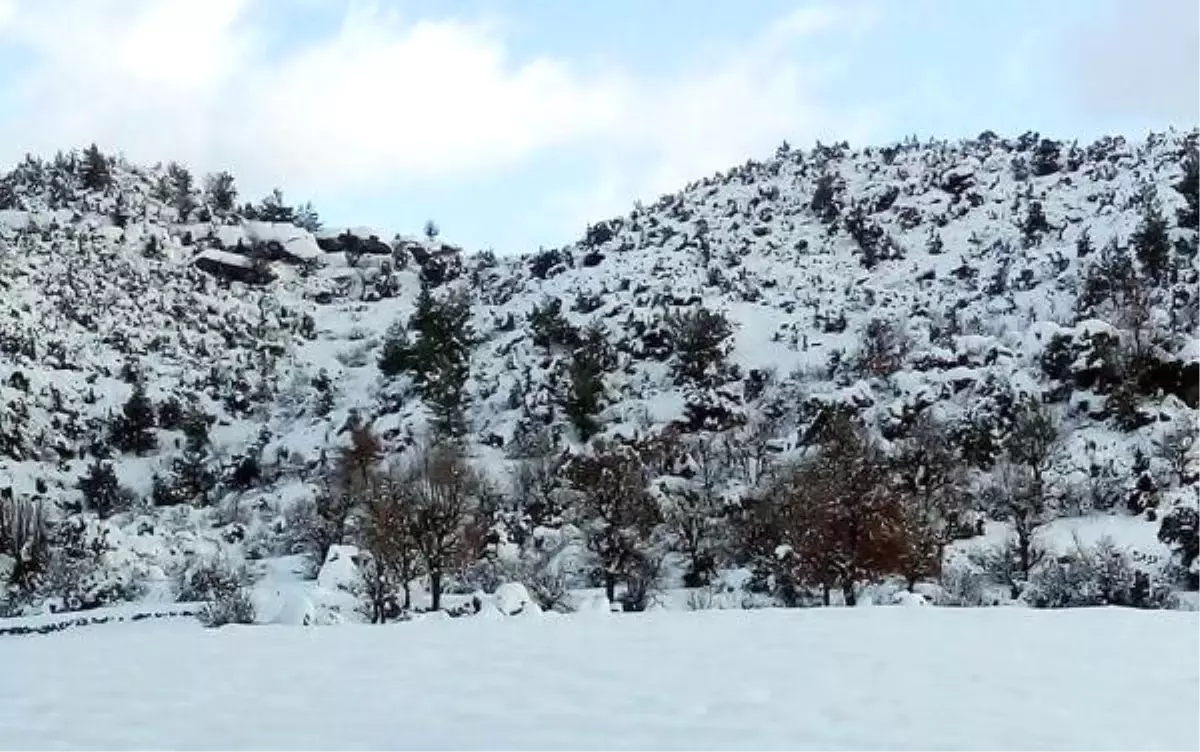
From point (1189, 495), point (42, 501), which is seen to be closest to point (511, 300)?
point (42, 501)

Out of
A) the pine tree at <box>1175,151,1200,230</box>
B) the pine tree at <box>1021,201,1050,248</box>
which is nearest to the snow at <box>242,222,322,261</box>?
the pine tree at <box>1021,201,1050,248</box>

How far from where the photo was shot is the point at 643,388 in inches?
1684

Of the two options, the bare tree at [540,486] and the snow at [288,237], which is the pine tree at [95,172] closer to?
the snow at [288,237]

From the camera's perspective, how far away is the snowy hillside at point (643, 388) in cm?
2930

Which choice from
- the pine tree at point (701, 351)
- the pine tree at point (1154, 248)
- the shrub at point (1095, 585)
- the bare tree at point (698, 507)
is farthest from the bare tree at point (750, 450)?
the pine tree at point (1154, 248)

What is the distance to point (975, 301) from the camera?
45.2 meters

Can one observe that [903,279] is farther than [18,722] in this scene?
Yes

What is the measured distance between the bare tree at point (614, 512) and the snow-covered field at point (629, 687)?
740 inches

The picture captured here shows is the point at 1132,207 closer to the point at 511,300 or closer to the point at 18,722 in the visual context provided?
the point at 511,300

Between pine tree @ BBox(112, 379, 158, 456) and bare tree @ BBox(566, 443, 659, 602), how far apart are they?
19.6m

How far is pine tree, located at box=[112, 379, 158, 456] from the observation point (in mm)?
42625

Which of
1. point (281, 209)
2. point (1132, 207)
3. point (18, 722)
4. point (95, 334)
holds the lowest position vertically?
point (18, 722)

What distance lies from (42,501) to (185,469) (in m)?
5.10

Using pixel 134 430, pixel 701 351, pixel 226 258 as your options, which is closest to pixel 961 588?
pixel 701 351
